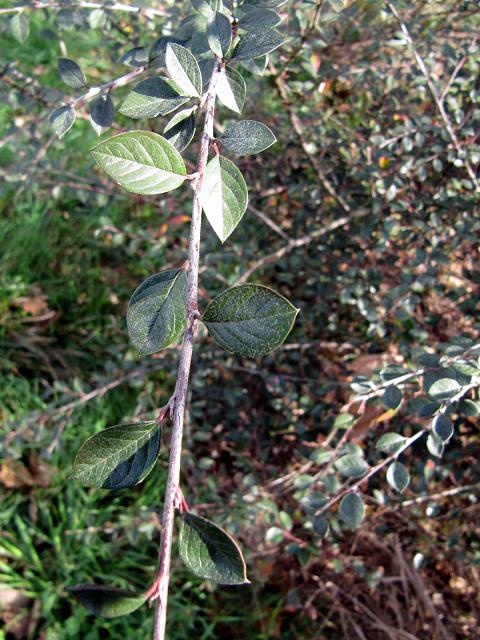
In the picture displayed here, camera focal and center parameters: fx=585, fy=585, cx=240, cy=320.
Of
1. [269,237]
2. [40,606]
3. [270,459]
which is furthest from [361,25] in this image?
[40,606]

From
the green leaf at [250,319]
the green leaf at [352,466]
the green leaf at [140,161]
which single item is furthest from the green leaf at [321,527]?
the green leaf at [140,161]

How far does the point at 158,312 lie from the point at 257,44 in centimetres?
35

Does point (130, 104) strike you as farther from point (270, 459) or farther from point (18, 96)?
point (270, 459)

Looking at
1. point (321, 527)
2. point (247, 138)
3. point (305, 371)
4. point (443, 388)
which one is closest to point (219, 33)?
point (247, 138)

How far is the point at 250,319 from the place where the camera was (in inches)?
21.7

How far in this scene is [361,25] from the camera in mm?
1924

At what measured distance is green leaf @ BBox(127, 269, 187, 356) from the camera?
0.55 metres

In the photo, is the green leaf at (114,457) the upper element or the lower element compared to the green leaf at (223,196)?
lower

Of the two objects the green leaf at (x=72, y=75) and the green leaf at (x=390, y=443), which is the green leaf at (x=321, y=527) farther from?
the green leaf at (x=72, y=75)

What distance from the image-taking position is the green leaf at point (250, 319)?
0.53 meters

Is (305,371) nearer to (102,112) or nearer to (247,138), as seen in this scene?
(102,112)

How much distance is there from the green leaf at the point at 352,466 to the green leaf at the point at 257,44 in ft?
2.23

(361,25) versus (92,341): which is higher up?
(361,25)

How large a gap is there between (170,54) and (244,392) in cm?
134
